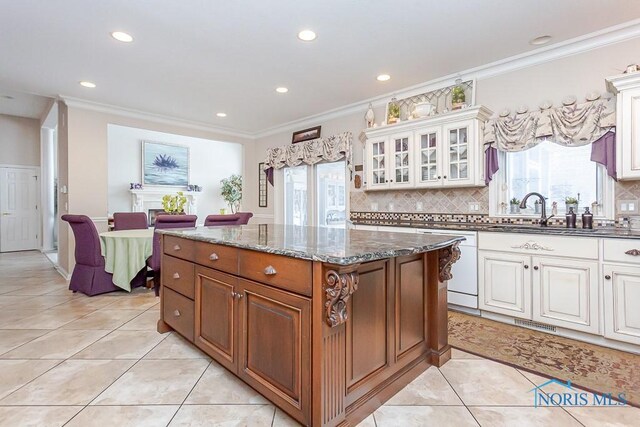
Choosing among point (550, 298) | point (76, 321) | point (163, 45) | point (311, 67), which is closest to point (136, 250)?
point (76, 321)

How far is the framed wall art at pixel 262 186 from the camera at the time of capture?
6.57 m

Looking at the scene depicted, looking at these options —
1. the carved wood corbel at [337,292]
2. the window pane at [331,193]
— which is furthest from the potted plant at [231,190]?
the carved wood corbel at [337,292]

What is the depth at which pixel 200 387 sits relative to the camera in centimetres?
191

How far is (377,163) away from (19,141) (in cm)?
822

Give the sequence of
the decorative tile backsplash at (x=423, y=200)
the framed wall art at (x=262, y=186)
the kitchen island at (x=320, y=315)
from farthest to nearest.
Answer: the framed wall art at (x=262, y=186)
the decorative tile backsplash at (x=423, y=200)
the kitchen island at (x=320, y=315)

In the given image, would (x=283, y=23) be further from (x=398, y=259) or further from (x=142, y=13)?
(x=398, y=259)

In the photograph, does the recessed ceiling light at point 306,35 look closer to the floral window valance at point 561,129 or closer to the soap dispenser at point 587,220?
the floral window valance at point 561,129

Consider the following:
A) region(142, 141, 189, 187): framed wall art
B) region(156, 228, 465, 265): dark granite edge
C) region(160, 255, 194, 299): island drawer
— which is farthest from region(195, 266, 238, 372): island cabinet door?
region(142, 141, 189, 187): framed wall art

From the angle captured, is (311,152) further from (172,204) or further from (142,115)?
(142,115)

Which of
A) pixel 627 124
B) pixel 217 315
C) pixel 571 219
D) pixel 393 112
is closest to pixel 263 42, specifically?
pixel 393 112

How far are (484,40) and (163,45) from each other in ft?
9.86

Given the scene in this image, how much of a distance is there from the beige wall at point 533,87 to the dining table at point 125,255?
3.09 metres

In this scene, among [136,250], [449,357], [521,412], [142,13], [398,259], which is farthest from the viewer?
[136,250]

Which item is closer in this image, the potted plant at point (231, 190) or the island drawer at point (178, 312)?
the island drawer at point (178, 312)
